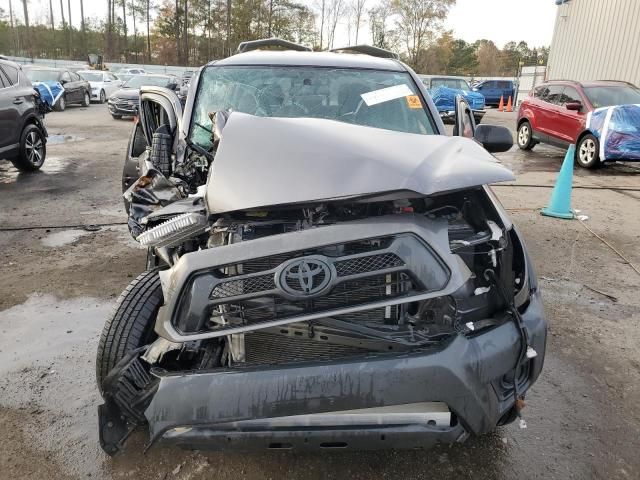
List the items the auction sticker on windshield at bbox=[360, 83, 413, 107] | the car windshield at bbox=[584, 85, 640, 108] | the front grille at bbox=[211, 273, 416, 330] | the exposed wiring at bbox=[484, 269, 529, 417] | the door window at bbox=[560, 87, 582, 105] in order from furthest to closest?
the door window at bbox=[560, 87, 582, 105]
the car windshield at bbox=[584, 85, 640, 108]
the auction sticker on windshield at bbox=[360, 83, 413, 107]
the exposed wiring at bbox=[484, 269, 529, 417]
the front grille at bbox=[211, 273, 416, 330]

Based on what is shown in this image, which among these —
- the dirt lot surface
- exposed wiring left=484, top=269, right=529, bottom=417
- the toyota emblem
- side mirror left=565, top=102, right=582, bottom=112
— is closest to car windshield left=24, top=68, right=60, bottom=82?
the dirt lot surface

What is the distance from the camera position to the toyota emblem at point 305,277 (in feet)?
5.46

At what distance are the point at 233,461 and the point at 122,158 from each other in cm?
882

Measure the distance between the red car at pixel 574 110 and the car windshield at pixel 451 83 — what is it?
10745mm

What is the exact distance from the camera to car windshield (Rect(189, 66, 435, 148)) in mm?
3344

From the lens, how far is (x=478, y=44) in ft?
213

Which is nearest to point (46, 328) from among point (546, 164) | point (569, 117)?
Result: point (546, 164)

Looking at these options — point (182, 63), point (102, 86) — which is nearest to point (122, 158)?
point (102, 86)

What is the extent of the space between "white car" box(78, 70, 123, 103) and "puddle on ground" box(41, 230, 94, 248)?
1998 cm

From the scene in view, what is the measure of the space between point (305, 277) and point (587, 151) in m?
9.80

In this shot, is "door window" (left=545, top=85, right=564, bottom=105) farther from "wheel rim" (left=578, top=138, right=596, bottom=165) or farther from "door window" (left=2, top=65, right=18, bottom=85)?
"door window" (left=2, top=65, right=18, bottom=85)

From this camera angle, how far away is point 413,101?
11.5 ft

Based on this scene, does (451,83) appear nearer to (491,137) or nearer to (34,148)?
(34,148)

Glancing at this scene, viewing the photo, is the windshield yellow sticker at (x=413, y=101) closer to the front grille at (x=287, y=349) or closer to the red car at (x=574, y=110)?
the front grille at (x=287, y=349)
